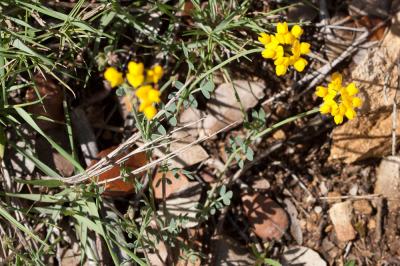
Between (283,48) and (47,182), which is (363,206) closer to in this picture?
(283,48)

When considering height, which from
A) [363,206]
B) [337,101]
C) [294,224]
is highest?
[337,101]

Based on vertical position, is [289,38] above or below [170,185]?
above

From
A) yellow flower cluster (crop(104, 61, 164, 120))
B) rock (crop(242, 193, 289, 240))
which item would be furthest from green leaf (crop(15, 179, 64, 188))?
rock (crop(242, 193, 289, 240))

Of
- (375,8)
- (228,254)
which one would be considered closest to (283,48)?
(375,8)

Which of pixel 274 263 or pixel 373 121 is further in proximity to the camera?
pixel 373 121

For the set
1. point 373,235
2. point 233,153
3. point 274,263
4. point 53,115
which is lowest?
point 274,263

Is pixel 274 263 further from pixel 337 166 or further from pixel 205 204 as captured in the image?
pixel 337 166

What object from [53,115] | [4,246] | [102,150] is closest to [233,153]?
[102,150]

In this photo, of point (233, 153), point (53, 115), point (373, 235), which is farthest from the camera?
point (373, 235)
